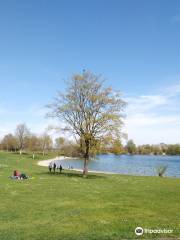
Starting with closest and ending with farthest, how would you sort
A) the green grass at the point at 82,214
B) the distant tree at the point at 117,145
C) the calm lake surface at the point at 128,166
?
the green grass at the point at 82,214, the distant tree at the point at 117,145, the calm lake surface at the point at 128,166

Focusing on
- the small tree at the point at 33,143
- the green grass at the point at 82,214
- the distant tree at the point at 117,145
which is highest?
the small tree at the point at 33,143

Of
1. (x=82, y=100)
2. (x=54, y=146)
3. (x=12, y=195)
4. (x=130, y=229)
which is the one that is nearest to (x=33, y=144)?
(x=54, y=146)

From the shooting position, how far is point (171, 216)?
555 inches

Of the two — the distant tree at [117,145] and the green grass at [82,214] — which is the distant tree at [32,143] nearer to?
the distant tree at [117,145]

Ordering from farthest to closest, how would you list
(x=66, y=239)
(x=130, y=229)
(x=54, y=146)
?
(x=54, y=146) < (x=130, y=229) < (x=66, y=239)

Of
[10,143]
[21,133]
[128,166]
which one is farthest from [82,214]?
[10,143]

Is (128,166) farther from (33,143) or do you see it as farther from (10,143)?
(10,143)

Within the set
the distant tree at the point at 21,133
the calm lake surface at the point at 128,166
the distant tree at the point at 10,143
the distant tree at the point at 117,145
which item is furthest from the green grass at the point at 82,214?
the distant tree at the point at 10,143

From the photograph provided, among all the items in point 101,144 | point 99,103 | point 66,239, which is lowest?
point 66,239

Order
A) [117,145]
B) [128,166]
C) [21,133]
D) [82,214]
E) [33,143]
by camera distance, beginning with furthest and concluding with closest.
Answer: [33,143], [21,133], [128,166], [117,145], [82,214]

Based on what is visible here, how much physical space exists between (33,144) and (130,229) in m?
121

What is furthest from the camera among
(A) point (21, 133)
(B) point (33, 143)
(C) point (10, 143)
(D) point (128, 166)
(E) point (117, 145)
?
(C) point (10, 143)

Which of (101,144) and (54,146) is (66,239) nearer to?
(101,144)

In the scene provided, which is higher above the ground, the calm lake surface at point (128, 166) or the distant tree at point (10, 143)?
the distant tree at point (10, 143)
